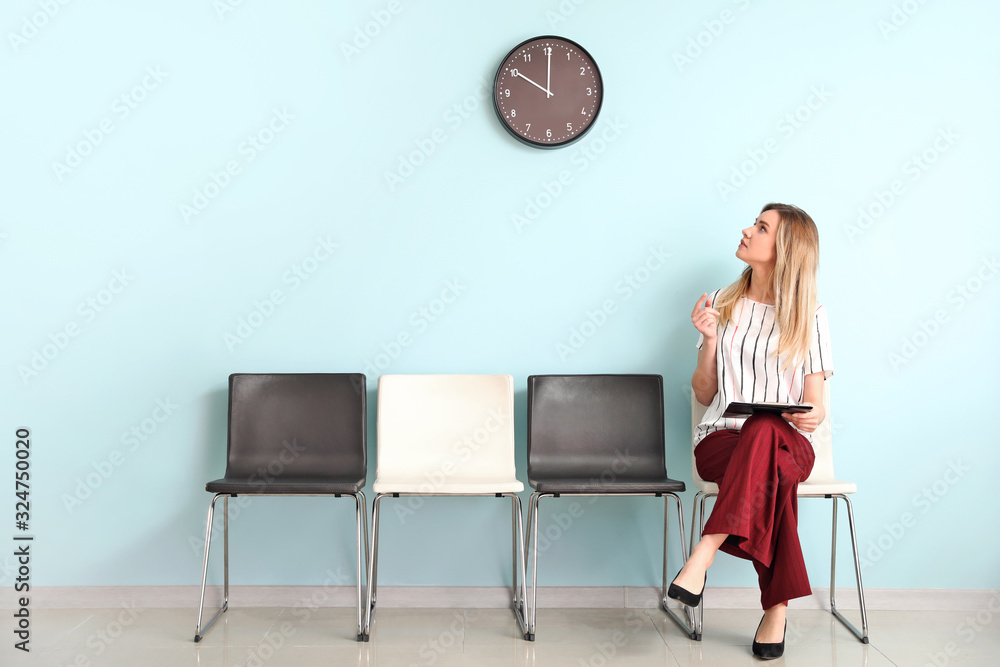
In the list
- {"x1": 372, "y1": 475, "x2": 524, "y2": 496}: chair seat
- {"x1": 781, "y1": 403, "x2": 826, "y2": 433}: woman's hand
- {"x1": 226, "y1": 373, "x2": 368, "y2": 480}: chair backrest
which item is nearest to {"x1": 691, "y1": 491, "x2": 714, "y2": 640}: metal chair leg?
{"x1": 781, "y1": 403, "x2": 826, "y2": 433}: woman's hand

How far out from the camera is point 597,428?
251cm

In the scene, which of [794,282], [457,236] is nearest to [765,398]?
[794,282]

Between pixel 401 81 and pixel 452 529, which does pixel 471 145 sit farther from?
A: pixel 452 529

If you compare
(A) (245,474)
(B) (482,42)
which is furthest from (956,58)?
(A) (245,474)

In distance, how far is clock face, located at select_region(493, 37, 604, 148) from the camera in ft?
8.36

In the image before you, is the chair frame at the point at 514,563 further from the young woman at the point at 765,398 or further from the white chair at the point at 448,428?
the young woman at the point at 765,398

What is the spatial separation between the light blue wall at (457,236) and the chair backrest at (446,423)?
0.10 metres

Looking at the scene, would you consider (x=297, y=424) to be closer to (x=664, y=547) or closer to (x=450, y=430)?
(x=450, y=430)

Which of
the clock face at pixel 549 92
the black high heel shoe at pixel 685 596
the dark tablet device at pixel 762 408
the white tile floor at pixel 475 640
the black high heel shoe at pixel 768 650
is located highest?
the clock face at pixel 549 92

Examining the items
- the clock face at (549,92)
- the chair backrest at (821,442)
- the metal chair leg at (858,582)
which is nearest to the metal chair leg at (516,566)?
the chair backrest at (821,442)

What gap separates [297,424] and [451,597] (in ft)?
2.69

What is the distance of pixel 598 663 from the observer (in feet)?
6.66

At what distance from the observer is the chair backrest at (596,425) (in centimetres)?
248

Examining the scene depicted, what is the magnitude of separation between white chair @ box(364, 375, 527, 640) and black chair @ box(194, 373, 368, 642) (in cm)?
9
